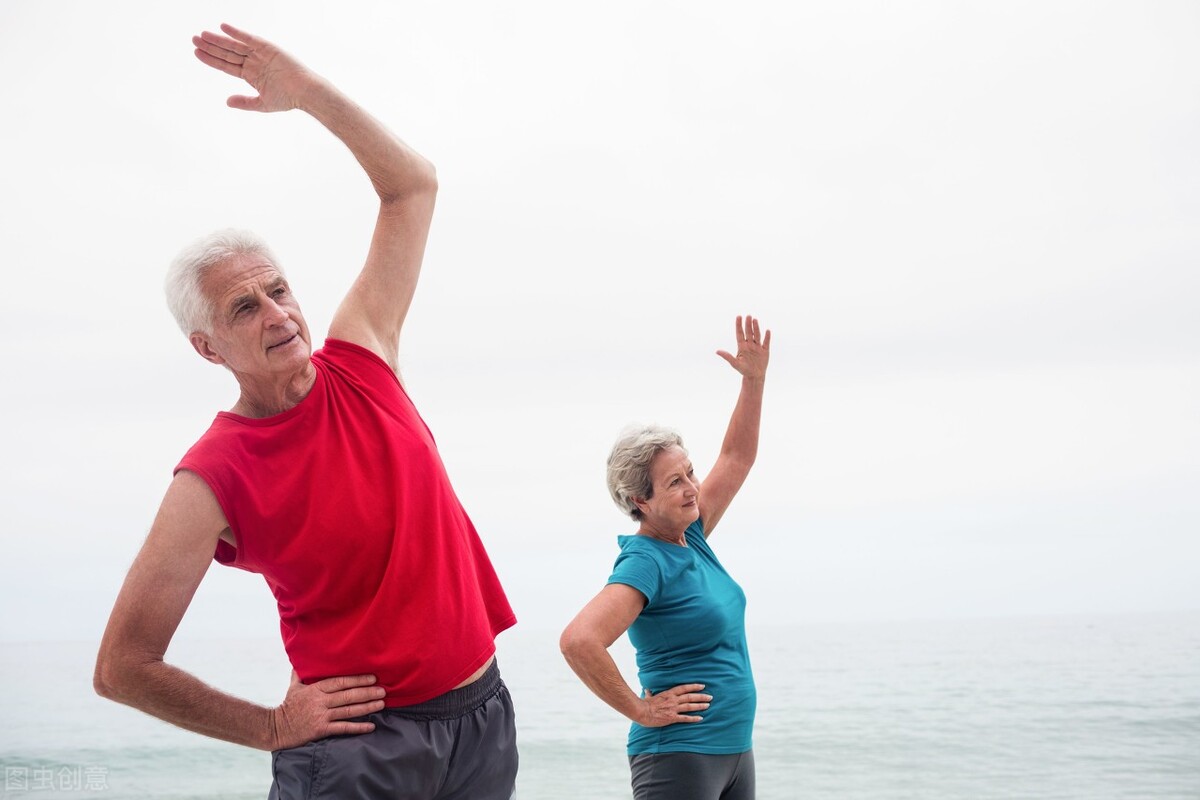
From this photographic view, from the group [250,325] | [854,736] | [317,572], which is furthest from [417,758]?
[854,736]

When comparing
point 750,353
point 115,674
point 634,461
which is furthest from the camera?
point 750,353

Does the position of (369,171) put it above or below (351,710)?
above

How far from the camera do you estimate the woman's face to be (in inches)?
107

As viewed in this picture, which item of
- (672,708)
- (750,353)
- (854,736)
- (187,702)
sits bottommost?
(854,736)

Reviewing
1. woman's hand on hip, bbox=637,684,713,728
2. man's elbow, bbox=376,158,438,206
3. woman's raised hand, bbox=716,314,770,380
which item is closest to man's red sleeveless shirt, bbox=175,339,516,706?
man's elbow, bbox=376,158,438,206

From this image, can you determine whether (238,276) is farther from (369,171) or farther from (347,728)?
(347,728)

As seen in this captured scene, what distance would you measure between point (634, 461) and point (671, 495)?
13 centimetres

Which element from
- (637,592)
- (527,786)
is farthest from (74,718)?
(637,592)

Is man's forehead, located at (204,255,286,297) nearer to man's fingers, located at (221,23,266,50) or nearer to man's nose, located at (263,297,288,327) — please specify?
man's nose, located at (263,297,288,327)

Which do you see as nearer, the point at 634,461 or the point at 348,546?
the point at 348,546

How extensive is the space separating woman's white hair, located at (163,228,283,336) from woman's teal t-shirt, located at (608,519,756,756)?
1272mm

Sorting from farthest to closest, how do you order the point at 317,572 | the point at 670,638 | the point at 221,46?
the point at 670,638
the point at 221,46
the point at 317,572

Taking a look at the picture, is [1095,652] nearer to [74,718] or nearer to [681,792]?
[74,718]

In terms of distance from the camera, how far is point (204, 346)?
1.69 metres
